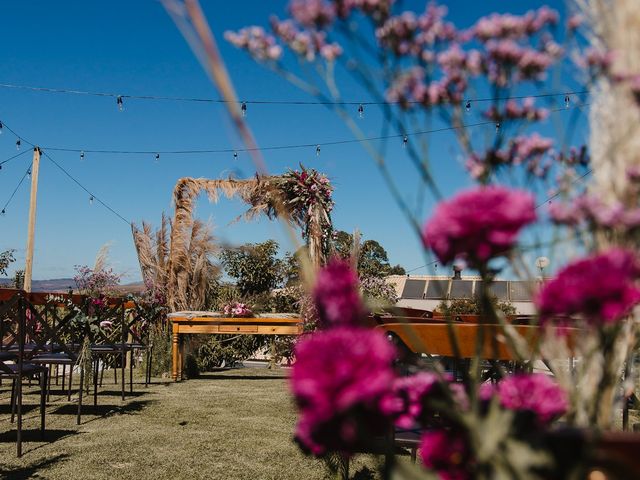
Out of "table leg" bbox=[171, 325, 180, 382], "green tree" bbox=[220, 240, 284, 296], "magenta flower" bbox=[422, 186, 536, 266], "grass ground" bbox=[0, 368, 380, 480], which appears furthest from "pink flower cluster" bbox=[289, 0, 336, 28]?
"green tree" bbox=[220, 240, 284, 296]

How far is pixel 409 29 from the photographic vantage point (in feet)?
2.94

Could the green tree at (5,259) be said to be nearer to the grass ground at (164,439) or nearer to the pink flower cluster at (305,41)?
the grass ground at (164,439)

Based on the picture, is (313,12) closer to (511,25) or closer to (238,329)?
(511,25)

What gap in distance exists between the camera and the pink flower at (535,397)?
737 millimetres

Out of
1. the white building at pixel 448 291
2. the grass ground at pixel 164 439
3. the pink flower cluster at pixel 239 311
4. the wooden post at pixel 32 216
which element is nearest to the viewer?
the grass ground at pixel 164 439

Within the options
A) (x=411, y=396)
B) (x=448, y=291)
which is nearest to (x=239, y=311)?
(x=448, y=291)

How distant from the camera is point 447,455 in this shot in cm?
74

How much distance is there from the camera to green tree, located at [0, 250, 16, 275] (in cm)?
1252

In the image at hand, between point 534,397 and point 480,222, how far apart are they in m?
0.24

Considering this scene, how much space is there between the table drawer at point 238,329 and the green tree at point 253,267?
2647mm

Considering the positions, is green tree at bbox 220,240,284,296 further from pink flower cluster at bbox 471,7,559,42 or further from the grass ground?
pink flower cluster at bbox 471,7,559,42

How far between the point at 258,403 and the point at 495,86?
19.3ft

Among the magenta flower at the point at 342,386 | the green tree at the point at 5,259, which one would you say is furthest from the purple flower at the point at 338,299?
the green tree at the point at 5,259

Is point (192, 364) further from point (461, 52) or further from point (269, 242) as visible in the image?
point (461, 52)
